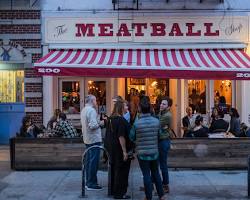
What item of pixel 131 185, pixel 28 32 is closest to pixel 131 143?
pixel 131 185

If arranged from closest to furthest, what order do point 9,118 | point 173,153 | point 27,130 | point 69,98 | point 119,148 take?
1. point 119,148
2. point 173,153
3. point 27,130
4. point 9,118
5. point 69,98

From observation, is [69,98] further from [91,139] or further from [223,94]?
[91,139]

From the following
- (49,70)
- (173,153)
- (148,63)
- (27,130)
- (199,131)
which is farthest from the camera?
(148,63)

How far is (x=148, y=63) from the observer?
1346cm

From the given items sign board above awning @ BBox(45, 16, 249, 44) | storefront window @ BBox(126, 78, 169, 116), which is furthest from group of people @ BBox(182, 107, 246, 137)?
sign board above awning @ BBox(45, 16, 249, 44)

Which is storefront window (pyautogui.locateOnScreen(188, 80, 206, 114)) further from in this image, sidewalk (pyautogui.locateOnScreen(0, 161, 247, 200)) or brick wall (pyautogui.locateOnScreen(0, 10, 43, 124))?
sidewalk (pyautogui.locateOnScreen(0, 161, 247, 200))

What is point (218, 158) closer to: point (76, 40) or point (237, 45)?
point (237, 45)

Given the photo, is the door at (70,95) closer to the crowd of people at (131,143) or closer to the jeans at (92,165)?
the crowd of people at (131,143)

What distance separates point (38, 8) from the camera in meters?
15.2

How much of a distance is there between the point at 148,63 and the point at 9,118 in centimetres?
492

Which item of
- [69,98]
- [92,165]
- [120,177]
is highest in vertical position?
[69,98]

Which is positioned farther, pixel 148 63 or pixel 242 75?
pixel 148 63

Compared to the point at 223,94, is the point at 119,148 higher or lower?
lower

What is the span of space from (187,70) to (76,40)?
400 centimetres
